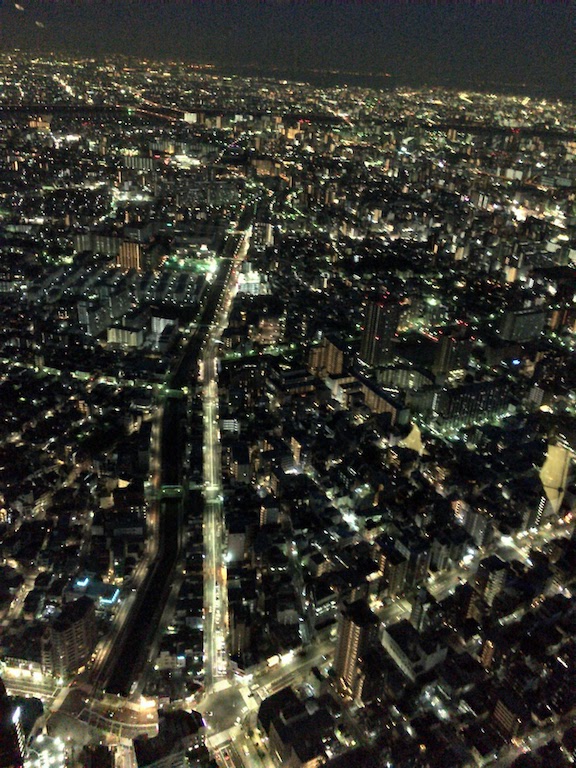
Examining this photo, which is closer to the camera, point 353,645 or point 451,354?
point 353,645

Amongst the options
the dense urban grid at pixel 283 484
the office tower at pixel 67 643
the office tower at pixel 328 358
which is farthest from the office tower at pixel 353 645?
the office tower at pixel 328 358

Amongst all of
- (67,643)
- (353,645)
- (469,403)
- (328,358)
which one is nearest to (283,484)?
(353,645)

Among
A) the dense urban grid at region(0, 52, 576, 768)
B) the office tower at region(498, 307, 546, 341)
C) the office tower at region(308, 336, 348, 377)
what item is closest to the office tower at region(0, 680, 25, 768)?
the dense urban grid at region(0, 52, 576, 768)

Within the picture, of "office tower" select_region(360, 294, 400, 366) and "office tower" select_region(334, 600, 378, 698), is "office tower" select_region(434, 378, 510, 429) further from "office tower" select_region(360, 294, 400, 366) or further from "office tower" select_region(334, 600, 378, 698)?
"office tower" select_region(334, 600, 378, 698)

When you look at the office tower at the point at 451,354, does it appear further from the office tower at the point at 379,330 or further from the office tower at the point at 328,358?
the office tower at the point at 328,358

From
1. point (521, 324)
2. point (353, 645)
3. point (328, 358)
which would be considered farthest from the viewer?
point (521, 324)

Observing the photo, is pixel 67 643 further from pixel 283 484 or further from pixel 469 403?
pixel 469 403

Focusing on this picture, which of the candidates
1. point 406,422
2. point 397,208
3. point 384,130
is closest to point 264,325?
point 406,422
